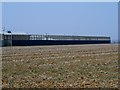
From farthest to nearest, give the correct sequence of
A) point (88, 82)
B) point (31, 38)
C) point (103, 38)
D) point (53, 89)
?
point (103, 38)
point (31, 38)
point (88, 82)
point (53, 89)

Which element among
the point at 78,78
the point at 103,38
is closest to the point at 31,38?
the point at 103,38

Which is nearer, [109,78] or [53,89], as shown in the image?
[53,89]

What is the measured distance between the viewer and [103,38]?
14888 cm

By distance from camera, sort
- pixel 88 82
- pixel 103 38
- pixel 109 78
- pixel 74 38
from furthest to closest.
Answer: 1. pixel 103 38
2. pixel 74 38
3. pixel 109 78
4. pixel 88 82

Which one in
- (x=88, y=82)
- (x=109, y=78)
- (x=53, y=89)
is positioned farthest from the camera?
(x=109, y=78)

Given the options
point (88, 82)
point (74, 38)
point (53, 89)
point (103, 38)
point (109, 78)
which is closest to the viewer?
point (53, 89)

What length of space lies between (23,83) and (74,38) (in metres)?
116

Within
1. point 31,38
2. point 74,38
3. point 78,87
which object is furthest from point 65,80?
point 74,38

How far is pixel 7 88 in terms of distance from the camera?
38.3 feet

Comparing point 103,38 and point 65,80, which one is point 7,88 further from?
point 103,38

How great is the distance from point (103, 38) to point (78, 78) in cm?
13626

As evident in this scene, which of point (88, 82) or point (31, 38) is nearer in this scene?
point (88, 82)

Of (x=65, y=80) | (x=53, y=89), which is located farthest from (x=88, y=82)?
(x=53, y=89)

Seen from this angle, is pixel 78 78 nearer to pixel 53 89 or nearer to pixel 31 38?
pixel 53 89
